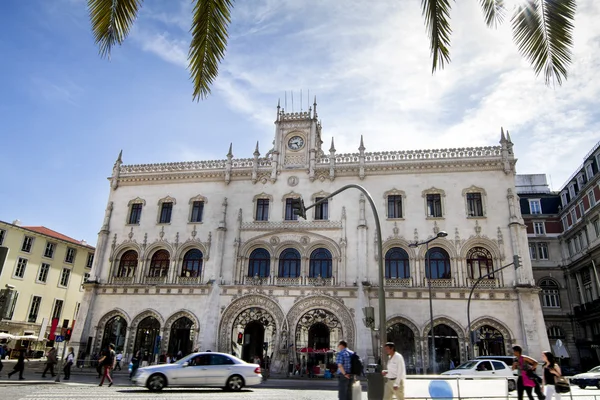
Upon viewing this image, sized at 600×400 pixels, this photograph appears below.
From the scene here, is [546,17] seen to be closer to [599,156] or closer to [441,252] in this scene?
[441,252]

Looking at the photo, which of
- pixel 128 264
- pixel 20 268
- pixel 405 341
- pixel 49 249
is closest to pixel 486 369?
pixel 405 341

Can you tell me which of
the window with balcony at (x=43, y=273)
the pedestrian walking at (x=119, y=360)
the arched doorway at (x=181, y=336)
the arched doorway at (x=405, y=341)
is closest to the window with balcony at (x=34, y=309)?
the window with balcony at (x=43, y=273)

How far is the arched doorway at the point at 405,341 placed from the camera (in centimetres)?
2741

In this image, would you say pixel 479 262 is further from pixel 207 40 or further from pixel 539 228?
pixel 207 40

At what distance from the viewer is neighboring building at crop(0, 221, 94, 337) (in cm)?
3853

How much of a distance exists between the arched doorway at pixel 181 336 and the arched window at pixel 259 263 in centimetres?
567

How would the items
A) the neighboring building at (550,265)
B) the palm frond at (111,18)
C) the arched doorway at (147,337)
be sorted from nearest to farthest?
1. the palm frond at (111,18)
2. the arched doorway at (147,337)
3. the neighboring building at (550,265)

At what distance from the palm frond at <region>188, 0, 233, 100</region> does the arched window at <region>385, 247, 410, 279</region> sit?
24.2m

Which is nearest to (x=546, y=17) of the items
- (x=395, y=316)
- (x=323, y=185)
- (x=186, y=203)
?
(x=395, y=316)

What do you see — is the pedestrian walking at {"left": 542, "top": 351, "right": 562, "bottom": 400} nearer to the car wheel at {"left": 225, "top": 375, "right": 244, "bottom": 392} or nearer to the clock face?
the car wheel at {"left": 225, "top": 375, "right": 244, "bottom": 392}

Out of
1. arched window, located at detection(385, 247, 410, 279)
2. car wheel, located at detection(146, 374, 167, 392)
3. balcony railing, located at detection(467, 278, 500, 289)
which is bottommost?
car wheel, located at detection(146, 374, 167, 392)

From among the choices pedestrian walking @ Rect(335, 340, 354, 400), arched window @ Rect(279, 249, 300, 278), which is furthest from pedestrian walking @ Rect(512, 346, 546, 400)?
arched window @ Rect(279, 249, 300, 278)

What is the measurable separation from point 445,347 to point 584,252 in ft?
62.5

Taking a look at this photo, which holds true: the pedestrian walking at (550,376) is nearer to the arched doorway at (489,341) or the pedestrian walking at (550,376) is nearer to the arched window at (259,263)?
the arched doorway at (489,341)
